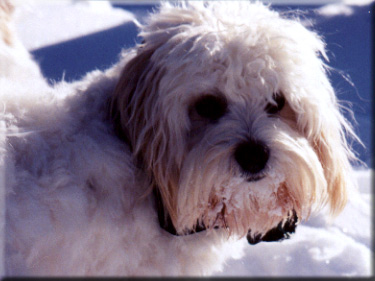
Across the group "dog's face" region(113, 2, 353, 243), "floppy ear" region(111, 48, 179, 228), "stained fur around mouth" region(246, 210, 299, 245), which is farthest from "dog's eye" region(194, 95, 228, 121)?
"stained fur around mouth" region(246, 210, 299, 245)

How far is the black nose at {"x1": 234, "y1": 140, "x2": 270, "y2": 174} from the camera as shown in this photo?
152 cm

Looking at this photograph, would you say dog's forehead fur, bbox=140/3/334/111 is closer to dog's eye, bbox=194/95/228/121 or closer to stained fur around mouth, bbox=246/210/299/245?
dog's eye, bbox=194/95/228/121

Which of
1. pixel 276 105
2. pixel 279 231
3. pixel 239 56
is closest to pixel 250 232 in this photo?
pixel 279 231

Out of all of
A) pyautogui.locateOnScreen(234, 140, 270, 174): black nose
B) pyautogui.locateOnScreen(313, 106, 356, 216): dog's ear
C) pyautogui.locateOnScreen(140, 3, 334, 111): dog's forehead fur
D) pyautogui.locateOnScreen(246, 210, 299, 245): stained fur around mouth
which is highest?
pyautogui.locateOnScreen(140, 3, 334, 111): dog's forehead fur

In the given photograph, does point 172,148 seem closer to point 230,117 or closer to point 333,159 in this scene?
point 230,117

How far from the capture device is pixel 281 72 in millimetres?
1612

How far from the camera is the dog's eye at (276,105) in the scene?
168cm

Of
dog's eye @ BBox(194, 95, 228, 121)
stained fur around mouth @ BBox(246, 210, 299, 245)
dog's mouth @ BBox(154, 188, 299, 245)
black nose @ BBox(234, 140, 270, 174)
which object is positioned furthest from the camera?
stained fur around mouth @ BBox(246, 210, 299, 245)

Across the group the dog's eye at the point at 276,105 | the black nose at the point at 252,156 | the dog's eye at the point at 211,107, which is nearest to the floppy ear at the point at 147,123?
the dog's eye at the point at 211,107

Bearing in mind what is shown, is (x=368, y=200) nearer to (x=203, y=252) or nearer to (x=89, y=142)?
(x=203, y=252)

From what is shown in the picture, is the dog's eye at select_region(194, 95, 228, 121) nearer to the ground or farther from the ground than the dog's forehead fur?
nearer to the ground

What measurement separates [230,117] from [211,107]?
0.28 ft

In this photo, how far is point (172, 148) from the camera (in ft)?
5.56

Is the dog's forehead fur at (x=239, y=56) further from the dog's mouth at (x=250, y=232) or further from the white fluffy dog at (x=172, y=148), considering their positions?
the dog's mouth at (x=250, y=232)
